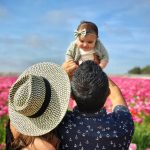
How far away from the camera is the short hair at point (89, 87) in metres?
2.29

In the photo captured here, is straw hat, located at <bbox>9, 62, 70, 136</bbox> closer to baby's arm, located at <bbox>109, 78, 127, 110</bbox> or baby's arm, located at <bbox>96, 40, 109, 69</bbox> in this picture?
baby's arm, located at <bbox>109, 78, 127, 110</bbox>

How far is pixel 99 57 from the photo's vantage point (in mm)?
3955

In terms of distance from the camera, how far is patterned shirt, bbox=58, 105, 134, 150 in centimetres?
236

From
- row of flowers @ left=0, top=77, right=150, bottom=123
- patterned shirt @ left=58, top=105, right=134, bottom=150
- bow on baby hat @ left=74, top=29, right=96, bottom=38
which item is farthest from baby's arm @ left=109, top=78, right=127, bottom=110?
row of flowers @ left=0, top=77, right=150, bottom=123

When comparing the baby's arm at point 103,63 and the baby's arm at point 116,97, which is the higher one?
the baby's arm at point 116,97

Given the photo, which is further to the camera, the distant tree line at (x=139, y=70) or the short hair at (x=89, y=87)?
the distant tree line at (x=139, y=70)

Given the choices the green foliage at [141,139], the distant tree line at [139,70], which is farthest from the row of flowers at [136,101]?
the distant tree line at [139,70]

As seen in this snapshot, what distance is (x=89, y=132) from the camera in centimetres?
236

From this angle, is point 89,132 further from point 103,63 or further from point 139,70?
point 139,70

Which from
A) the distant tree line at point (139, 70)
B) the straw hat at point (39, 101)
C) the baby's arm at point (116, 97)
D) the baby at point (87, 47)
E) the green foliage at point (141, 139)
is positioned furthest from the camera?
the distant tree line at point (139, 70)

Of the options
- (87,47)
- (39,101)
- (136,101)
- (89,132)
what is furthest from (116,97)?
(136,101)

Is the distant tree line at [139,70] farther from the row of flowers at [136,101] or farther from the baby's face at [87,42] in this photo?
the baby's face at [87,42]

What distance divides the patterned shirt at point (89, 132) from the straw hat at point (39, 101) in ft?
0.46

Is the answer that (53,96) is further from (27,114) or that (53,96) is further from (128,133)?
(128,133)
